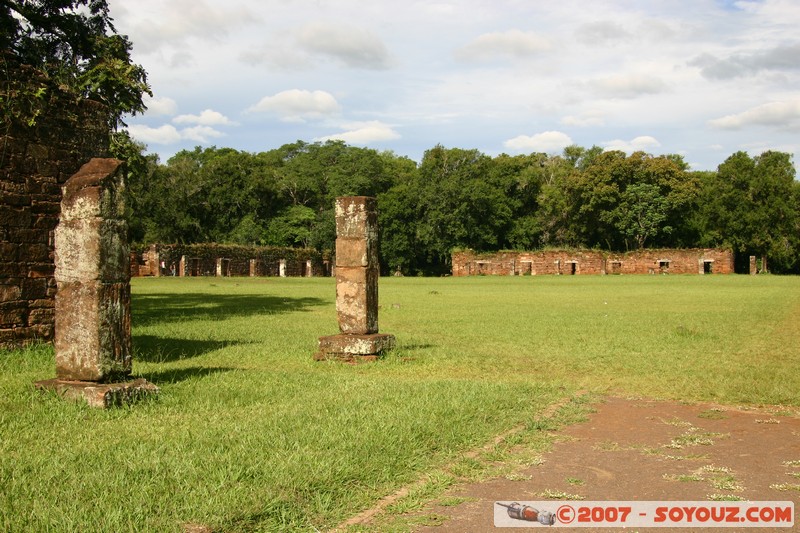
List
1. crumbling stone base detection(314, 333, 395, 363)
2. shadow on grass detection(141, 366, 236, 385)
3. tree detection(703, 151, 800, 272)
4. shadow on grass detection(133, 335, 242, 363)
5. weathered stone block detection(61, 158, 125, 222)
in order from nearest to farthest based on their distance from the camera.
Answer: weathered stone block detection(61, 158, 125, 222)
shadow on grass detection(141, 366, 236, 385)
shadow on grass detection(133, 335, 242, 363)
crumbling stone base detection(314, 333, 395, 363)
tree detection(703, 151, 800, 272)

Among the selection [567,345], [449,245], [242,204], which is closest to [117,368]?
[567,345]

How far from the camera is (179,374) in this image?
26.1ft

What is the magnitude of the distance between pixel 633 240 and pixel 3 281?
57.6 metres

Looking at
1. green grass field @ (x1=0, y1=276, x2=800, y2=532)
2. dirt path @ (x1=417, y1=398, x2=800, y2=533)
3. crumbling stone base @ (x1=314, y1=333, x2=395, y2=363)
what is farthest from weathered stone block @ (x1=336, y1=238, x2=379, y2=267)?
dirt path @ (x1=417, y1=398, x2=800, y2=533)

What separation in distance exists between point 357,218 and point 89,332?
15.5 ft

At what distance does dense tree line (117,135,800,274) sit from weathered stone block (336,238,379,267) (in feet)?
150

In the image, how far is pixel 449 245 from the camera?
57.6 meters

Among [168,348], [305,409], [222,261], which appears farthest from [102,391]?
[222,261]

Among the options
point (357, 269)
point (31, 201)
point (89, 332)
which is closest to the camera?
point (89, 332)

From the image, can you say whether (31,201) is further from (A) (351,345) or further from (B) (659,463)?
(B) (659,463)

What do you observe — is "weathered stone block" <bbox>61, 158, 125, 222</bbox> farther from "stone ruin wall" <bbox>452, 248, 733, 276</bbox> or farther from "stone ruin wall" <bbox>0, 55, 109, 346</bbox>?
"stone ruin wall" <bbox>452, 248, 733, 276</bbox>

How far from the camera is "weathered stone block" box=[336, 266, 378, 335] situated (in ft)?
33.6

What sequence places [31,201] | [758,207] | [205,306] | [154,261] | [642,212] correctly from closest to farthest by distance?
[31,201] → [205,306] → [154,261] → [758,207] → [642,212]

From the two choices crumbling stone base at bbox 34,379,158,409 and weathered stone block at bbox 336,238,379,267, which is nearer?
crumbling stone base at bbox 34,379,158,409
